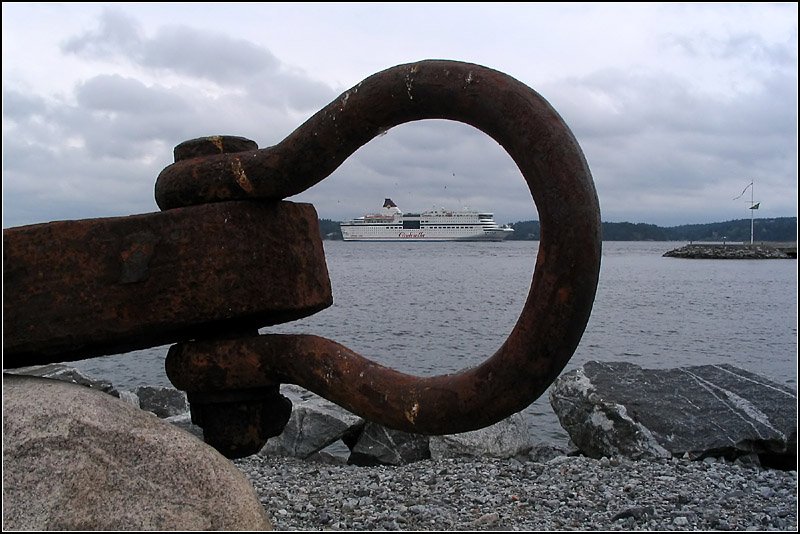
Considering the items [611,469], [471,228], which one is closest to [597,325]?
[611,469]

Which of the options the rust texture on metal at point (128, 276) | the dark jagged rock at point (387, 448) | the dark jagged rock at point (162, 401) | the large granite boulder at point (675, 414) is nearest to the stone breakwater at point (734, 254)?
the large granite boulder at point (675, 414)

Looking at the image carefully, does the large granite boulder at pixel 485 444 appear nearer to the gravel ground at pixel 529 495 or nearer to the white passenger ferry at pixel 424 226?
the gravel ground at pixel 529 495

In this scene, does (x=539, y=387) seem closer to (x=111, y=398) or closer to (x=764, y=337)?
(x=111, y=398)

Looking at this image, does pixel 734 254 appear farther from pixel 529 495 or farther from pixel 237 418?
pixel 237 418

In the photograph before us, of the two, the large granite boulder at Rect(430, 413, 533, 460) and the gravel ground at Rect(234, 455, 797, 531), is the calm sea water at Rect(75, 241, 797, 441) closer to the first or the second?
the large granite boulder at Rect(430, 413, 533, 460)

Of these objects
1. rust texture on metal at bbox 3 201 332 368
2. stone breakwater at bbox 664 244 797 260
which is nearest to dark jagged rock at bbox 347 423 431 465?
rust texture on metal at bbox 3 201 332 368

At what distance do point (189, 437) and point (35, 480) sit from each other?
1.42 ft

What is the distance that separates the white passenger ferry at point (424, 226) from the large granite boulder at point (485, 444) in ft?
240

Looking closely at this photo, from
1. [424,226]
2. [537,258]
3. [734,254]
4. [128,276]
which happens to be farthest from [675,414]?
[424,226]

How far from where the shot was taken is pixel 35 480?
1998 mm

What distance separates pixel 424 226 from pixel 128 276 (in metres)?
76.7

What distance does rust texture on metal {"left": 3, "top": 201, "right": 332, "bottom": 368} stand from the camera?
7.50 ft

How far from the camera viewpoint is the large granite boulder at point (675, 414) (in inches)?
213

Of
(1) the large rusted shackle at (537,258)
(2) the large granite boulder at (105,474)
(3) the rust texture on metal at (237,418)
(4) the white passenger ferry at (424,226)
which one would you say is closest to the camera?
(1) the large rusted shackle at (537,258)
